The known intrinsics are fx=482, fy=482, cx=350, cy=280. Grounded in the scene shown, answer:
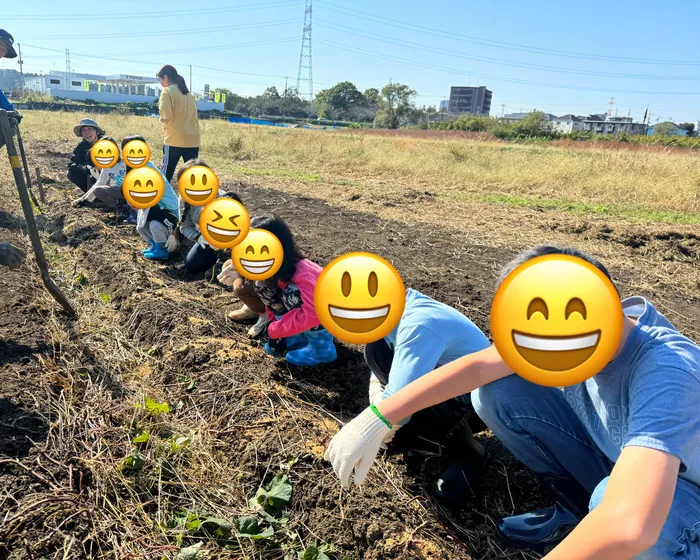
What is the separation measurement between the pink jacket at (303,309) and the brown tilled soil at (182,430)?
0.29 m

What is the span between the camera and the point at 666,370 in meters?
1.09

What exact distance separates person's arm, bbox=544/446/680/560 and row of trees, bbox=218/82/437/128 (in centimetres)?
4425

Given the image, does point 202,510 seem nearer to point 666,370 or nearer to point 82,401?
point 82,401

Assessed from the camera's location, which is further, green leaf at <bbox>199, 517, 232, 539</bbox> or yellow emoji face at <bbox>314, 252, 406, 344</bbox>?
green leaf at <bbox>199, 517, 232, 539</bbox>

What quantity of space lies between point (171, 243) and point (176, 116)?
173cm

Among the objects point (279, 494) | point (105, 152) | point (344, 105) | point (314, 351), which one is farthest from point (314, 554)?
point (344, 105)

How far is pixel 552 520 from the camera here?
66.3 inches

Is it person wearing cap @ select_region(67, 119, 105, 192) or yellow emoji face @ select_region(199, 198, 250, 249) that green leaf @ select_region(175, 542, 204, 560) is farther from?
person wearing cap @ select_region(67, 119, 105, 192)

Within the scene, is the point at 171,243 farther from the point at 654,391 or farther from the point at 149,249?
the point at 654,391

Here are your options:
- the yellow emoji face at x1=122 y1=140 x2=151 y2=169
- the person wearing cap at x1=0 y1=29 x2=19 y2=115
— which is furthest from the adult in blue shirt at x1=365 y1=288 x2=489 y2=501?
the person wearing cap at x1=0 y1=29 x2=19 y2=115

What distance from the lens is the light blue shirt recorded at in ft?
5.39

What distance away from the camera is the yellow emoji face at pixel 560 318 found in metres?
0.81

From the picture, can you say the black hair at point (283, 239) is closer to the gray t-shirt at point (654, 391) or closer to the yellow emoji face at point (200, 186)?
the yellow emoji face at point (200, 186)

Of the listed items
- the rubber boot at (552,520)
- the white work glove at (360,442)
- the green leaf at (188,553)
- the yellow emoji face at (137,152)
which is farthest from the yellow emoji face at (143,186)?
the rubber boot at (552,520)
